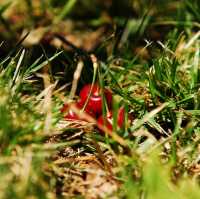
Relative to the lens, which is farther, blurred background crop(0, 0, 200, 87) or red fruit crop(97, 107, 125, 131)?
blurred background crop(0, 0, 200, 87)

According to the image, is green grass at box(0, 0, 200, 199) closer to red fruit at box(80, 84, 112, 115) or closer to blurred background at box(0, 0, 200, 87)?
red fruit at box(80, 84, 112, 115)

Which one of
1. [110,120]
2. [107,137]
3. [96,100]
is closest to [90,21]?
[96,100]

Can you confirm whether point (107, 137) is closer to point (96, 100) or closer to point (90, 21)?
point (96, 100)

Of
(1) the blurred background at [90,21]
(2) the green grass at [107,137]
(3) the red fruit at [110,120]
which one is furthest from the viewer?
(1) the blurred background at [90,21]

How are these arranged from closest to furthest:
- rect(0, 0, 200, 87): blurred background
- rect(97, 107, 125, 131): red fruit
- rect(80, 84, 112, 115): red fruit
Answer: rect(97, 107, 125, 131): red fruit
rect(80, 84, 112, 115): red fruit
rect(0, 0, 200, 87): blurred background

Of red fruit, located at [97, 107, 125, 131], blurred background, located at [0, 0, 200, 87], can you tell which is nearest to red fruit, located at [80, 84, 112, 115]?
red fruit, located at [97, 107, 125, 131]

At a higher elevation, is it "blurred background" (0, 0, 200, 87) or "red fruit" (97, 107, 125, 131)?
"red fruit" (97, 107, 125, 131)

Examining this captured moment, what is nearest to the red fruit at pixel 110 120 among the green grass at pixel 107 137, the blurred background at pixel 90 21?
the green grass at pixel 107 137

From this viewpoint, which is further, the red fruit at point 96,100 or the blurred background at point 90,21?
the blurred background at point 90,21

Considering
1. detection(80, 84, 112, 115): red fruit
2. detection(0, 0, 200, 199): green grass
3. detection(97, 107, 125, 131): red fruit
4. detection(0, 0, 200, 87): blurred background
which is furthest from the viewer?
detection(0, 0, 200, 87): blurred background

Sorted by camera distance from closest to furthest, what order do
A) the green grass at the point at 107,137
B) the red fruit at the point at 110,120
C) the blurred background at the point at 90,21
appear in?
the green grass at the point at 107,137 → the red fruit at the point at 110,120 → the blurred background at the point at 90,21

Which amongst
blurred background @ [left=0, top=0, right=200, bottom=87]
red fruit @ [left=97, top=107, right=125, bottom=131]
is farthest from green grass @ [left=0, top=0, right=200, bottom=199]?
blurred background @ [left=0, top=0, right=200, bottom=87]

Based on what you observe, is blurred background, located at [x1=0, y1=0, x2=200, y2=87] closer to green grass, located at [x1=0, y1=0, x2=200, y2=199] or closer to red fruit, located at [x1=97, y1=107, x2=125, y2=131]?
green grass, located at [x1=0, y1=0, x2=200, y2=199]

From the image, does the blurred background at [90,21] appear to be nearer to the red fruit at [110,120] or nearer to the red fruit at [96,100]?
the red fruit at [96,100]
